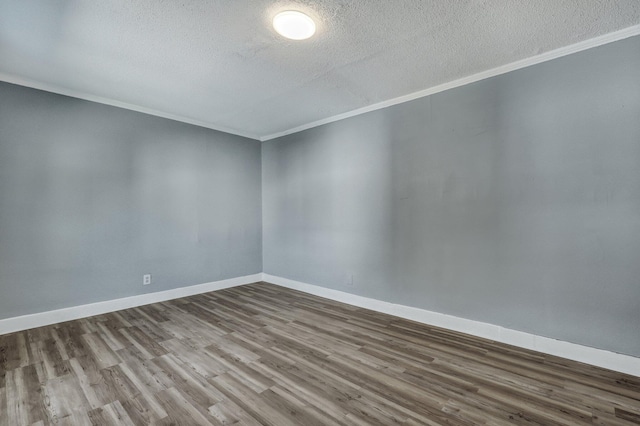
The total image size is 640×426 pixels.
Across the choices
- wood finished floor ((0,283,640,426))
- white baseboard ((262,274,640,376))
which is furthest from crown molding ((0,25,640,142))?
wood finished floor ((0,283,640,426))

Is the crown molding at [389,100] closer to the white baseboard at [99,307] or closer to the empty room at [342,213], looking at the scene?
the empty room at [342,213]

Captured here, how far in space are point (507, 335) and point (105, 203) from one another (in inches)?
183

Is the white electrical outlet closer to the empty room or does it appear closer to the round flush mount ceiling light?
the empty room

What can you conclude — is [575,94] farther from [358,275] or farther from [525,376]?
[358,275]

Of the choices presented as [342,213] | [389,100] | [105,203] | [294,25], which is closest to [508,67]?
[389,100]

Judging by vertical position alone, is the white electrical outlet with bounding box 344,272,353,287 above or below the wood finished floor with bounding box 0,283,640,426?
above

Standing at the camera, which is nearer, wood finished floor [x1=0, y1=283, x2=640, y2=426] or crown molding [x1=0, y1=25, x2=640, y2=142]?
wood finished floor [x1=0, y1=283, x2=640, y2=426]

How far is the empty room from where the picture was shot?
193 cm

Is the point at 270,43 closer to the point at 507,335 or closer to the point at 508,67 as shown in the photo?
the point at 508,67

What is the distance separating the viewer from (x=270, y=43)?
7.63ft

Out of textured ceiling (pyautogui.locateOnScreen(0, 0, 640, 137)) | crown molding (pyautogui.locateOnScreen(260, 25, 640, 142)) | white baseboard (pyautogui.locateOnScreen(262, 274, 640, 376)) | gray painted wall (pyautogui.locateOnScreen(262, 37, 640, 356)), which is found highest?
textured ceiling (pyautogui.locateOnScreen(0, 0, 640, 137))

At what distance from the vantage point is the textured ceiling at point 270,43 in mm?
1920

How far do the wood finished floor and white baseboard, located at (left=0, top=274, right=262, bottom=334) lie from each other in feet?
0.39

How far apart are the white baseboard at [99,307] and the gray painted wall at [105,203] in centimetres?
7
